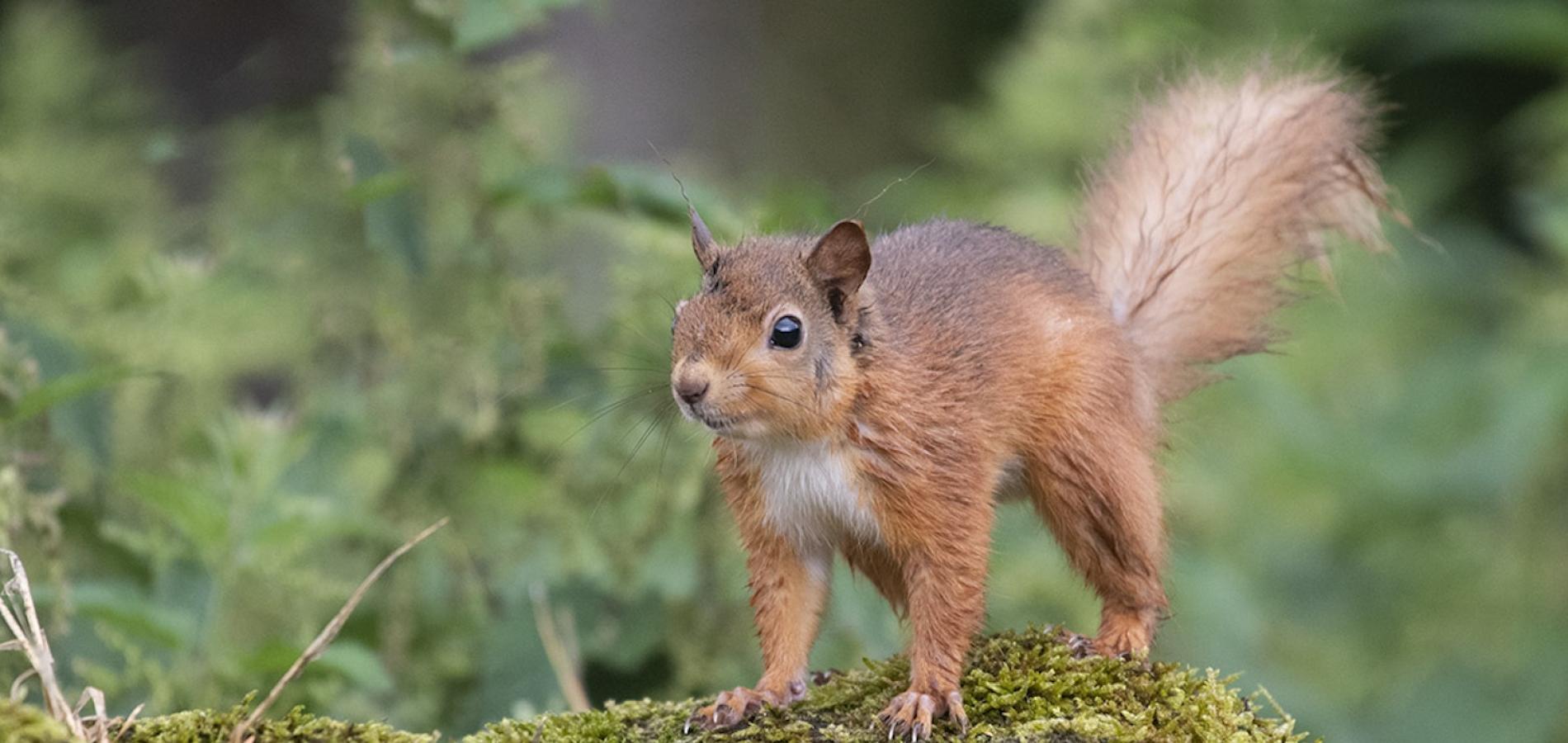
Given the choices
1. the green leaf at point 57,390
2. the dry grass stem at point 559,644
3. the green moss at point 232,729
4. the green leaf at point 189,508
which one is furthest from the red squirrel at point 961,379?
the green leaf at point 189,508

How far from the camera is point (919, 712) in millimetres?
2320

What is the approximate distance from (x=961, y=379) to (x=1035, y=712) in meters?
0.54

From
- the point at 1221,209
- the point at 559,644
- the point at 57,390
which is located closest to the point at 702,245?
the point at 1221,209

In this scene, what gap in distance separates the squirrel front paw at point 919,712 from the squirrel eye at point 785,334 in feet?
1.76

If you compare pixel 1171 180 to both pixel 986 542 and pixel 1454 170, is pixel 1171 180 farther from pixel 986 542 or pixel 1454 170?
pixel 1454 170

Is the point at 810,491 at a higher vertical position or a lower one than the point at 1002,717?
higher

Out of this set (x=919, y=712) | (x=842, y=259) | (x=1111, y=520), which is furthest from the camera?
(x=1111, y=520)

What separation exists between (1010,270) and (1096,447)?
340 millimetres

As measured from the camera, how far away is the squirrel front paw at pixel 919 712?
2.31m

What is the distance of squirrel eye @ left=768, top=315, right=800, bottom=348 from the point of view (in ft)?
7.91

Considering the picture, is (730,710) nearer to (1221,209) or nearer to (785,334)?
(785,334)

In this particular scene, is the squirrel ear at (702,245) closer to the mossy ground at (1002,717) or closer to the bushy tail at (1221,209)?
the mossy ground at (1002,717)

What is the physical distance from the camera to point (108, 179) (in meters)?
5.72

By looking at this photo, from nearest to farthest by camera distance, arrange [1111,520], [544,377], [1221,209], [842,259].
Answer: [842,259] < [1111,520] < [1221,209] < [544,377]
